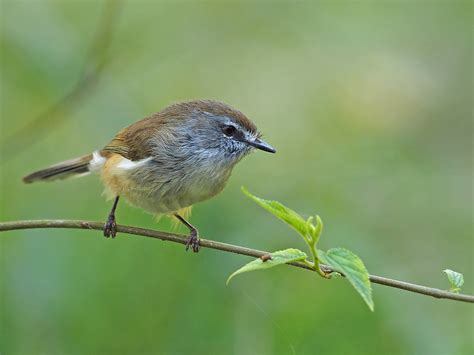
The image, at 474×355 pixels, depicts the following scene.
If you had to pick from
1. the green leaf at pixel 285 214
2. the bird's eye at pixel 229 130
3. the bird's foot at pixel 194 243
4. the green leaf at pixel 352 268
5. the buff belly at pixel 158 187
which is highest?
the bird's eye at pixel 229 130

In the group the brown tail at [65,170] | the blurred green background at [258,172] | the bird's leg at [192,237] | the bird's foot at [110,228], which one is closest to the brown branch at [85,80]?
the blurred green background at [258,172]

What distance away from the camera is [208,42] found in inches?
260

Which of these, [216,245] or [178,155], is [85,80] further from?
[216,245]

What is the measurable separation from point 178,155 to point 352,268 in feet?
7.04

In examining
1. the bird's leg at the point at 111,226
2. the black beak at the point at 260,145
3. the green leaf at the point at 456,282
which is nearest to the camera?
the green leaf at the point at 456,282

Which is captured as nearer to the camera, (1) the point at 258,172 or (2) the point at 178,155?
(2) the point at 178,155

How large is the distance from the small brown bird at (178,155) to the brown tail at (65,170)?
41 centimetres

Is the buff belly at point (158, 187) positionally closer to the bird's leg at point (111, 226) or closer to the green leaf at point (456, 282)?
the bird's leg at point (111, 226)

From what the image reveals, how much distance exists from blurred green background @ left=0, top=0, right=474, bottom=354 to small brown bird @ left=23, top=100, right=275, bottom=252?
164 mm

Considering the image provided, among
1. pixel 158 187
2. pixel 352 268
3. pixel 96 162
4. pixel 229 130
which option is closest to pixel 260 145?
pixel 229 130

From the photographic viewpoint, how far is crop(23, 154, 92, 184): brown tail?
4.95m

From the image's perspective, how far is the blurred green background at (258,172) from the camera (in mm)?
3859

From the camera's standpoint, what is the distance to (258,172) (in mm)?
5336

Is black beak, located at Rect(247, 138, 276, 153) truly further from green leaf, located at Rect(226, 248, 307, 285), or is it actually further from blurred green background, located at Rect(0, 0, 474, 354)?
green leaf, located at Rect(226, 248, 307, 285)
